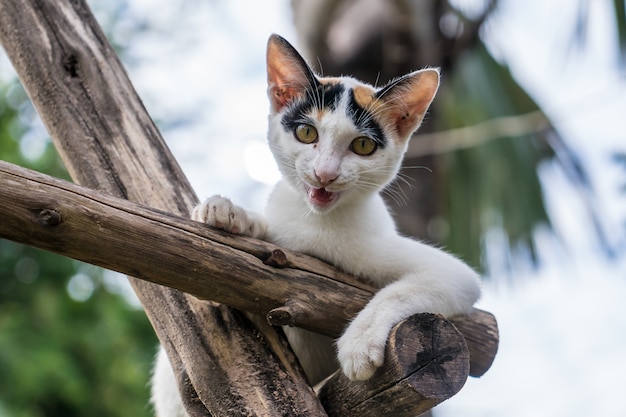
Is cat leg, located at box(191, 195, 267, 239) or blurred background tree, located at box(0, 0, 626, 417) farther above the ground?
blurred background tree, located at box(0, 0, 626, 417)

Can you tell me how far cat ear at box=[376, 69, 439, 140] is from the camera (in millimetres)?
2217

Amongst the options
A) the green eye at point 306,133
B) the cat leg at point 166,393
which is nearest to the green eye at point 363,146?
the green eye at point 306,133

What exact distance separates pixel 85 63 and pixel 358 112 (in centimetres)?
88

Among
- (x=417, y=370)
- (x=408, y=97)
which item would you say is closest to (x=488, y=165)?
(x=408, y=97)

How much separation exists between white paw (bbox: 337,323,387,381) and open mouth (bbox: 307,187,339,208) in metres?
0.42

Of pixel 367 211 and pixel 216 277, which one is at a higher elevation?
pixel 367 211

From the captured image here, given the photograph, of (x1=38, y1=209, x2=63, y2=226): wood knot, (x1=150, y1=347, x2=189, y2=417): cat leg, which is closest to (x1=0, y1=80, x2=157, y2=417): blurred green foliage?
(x1=150, y1=347, x2=189, y2=417): cat leg

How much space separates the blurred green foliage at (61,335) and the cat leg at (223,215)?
2.59m

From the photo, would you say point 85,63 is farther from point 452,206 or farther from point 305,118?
point 452,206

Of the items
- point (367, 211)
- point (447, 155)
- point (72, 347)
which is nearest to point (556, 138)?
point (447, 155)

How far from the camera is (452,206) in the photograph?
496 centimetres

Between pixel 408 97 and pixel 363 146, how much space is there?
26cm

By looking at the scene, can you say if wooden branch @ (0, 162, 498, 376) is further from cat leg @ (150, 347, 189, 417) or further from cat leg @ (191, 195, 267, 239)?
cat leg @ (150, 347, 189, 417)

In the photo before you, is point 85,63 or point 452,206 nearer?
point 85,63
